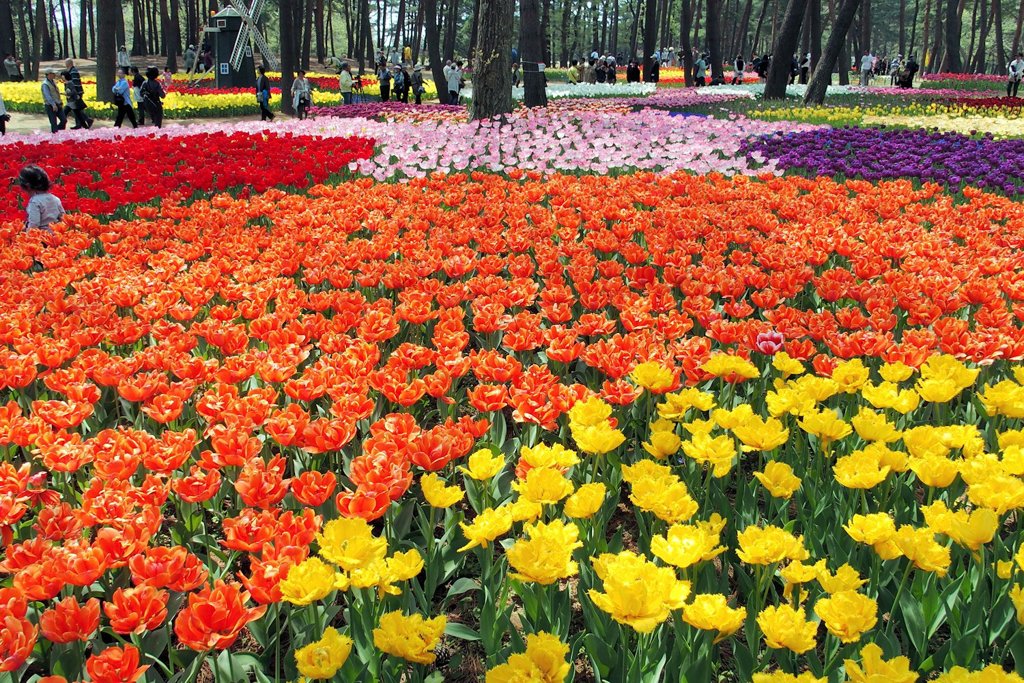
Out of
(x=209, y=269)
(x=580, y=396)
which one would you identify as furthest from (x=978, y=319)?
(x=209, y=269)

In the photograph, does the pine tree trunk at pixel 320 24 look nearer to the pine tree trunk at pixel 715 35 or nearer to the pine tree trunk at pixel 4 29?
the pine tree trunk at pixel 4 29

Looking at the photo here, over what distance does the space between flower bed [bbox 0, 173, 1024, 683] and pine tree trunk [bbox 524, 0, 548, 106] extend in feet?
47.2

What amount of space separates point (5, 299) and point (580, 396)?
3552 mm

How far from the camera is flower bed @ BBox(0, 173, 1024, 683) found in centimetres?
188

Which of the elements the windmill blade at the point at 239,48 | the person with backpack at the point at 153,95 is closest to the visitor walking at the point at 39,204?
the person with backpack at the point at 153,95

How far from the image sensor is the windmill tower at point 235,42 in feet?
103

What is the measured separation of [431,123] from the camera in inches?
529

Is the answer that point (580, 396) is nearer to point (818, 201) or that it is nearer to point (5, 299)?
A: point (5, 299)

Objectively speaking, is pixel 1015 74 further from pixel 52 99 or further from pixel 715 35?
pixel 52 99

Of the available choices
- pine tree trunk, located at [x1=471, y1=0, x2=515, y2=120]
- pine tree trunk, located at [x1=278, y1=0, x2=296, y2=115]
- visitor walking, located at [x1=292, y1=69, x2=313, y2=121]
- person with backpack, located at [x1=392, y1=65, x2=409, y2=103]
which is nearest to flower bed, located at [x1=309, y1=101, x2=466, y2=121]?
visitor walking, located at [x1=292, y1=69, x2=313, y2=121]

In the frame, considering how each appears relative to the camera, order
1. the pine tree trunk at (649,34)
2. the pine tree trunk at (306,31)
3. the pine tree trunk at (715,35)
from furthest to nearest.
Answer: the pine tree trunk at (306,31)
the pine tree trunk at (649,34)
the pine tree trunk at (715,35)

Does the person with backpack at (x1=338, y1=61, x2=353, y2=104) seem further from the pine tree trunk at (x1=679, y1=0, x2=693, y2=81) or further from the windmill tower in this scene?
the pine tree trunk at (x1=679, y1=0, x2=693, y2=81)

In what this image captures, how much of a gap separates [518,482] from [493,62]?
42.1 ft

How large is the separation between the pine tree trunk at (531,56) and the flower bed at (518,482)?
14391 millimetres
